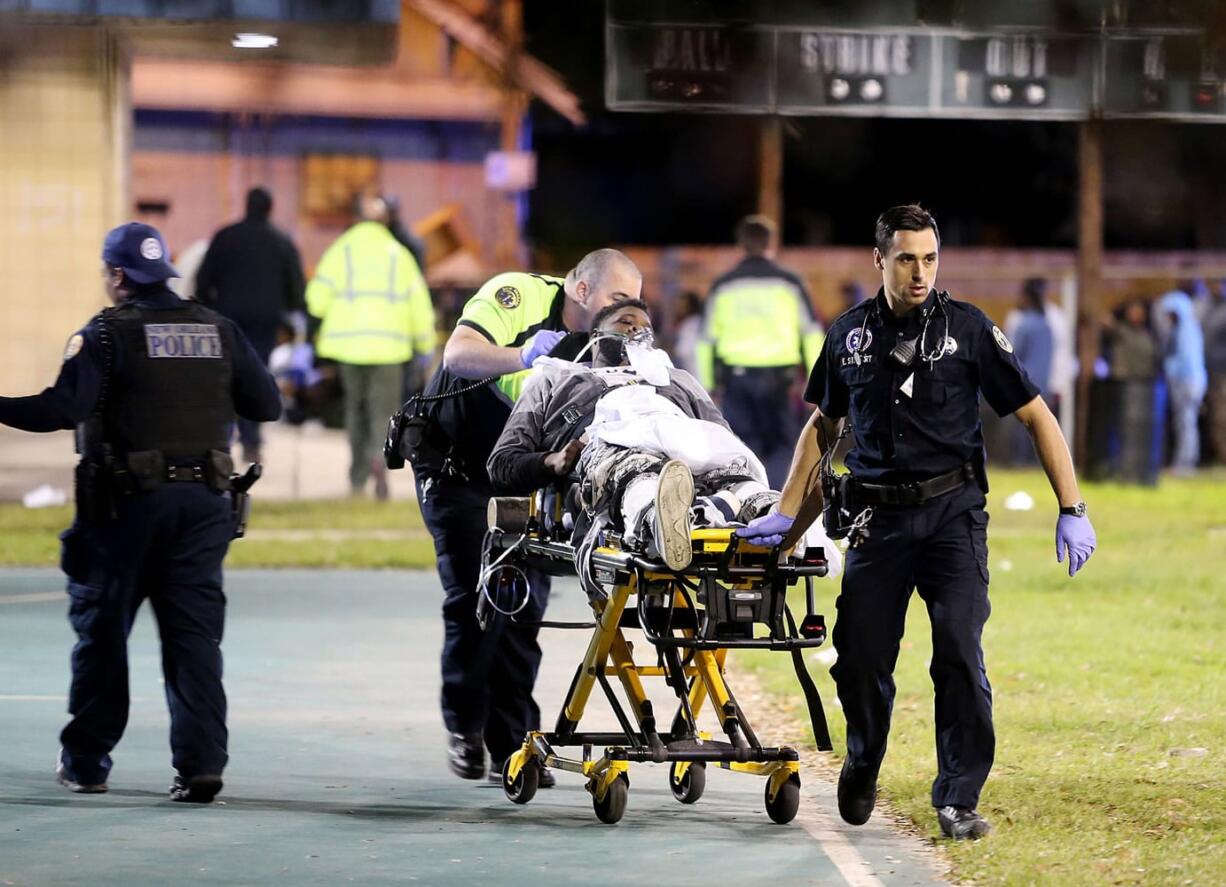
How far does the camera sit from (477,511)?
30.0ft

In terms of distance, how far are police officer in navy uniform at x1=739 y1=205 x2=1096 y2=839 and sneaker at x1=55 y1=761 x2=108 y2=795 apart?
2527 millimetres

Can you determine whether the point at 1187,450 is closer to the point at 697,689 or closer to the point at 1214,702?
the point at 1214,702

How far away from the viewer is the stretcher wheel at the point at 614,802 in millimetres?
7984

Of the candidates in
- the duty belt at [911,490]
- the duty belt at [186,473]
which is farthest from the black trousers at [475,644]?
the duty belt at [911,490]

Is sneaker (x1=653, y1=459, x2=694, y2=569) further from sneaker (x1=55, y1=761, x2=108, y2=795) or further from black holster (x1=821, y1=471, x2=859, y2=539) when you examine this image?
sneaker (x1=55, y1=761, x2=108, y2=795)

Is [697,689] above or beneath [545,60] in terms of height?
beneath

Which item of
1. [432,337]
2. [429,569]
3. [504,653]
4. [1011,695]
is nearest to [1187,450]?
[432,337]

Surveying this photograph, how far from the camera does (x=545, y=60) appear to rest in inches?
1610

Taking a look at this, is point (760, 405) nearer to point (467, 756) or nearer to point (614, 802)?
point (467, 756)

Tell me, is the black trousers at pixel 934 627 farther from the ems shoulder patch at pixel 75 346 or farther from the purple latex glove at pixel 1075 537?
the ems shoulder patch at pixel 75 346

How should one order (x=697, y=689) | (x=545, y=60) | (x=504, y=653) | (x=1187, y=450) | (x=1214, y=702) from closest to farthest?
(x=697, y=689) → (x=504, y=653) → (x=1214, y=702) → (x=1187, y=450) → (x=545, y=60)

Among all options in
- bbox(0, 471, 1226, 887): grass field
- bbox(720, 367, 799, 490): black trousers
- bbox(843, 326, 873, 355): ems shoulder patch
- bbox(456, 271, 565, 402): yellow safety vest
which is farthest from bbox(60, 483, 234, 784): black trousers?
bbox(720, 367, 799, 490): black trousers

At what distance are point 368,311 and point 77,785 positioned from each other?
1106cm

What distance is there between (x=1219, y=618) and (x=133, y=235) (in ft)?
23.2
